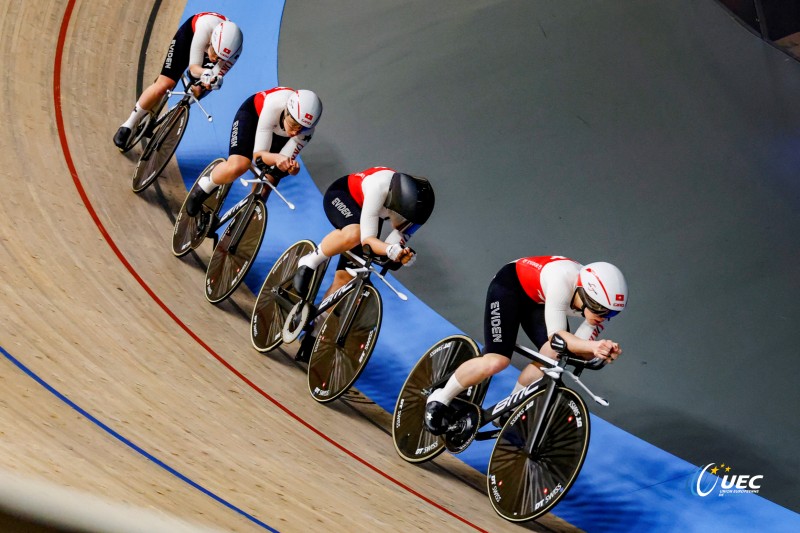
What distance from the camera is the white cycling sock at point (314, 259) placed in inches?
207

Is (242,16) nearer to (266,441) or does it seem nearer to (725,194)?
(725,194)

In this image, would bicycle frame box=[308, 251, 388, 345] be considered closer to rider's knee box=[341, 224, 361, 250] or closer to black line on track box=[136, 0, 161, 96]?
rider's knee box=[341, 224, 361, 250]

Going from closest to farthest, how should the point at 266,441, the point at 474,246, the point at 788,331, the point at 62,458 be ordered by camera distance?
the point at 62,458, the point at 266,441, the point at 788,331, the point at 474,246

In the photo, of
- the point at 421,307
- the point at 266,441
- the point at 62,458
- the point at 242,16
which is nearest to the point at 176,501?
the point at 62,458

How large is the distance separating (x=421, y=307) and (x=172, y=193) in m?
2.26

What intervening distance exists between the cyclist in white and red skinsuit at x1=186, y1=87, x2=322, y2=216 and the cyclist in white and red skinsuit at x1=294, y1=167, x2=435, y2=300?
1.24 feet

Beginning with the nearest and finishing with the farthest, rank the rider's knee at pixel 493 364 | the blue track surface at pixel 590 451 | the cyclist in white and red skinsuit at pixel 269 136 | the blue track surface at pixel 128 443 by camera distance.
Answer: the blue track surface at pixel 128 443, the rider's knee at pixel 493 364, the blue track surface at pixel 590 451, the cyclist in white and red skinsuit at pixel 269 136

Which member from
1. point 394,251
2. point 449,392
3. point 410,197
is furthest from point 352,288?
point 449,392

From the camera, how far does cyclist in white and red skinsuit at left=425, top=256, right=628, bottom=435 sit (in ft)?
13.2

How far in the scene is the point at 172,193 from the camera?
7160 mm

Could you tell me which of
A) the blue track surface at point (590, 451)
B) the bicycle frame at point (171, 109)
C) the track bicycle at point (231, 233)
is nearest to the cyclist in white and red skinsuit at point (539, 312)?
the blue track surface at point (590, 451)

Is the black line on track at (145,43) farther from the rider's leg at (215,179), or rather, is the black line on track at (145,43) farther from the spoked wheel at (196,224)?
the rider's leg at (215,179)

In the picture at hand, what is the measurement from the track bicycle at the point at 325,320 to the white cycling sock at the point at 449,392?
46 centimetres

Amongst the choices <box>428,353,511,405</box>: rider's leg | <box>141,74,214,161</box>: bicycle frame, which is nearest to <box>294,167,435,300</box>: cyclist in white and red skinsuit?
<box>428,353,511,405</box>: rider's leg
